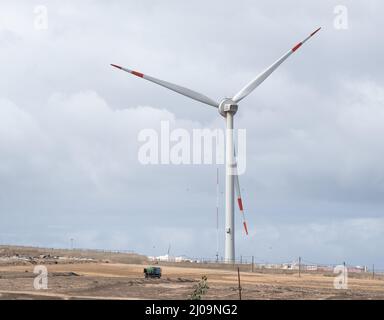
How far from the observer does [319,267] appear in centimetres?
13825

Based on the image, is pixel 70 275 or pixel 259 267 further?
pixel 259 267

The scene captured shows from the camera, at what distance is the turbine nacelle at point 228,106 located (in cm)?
12988

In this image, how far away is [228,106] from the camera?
130m

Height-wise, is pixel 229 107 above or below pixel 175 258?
above

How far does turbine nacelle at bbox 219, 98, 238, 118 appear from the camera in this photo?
12988cm
